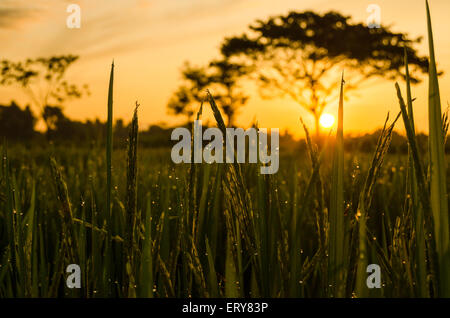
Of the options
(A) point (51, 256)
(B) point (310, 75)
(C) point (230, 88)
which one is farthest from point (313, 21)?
(A) point (51, 256)

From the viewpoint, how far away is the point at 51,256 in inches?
66.4

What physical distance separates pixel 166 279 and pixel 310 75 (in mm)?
30957
